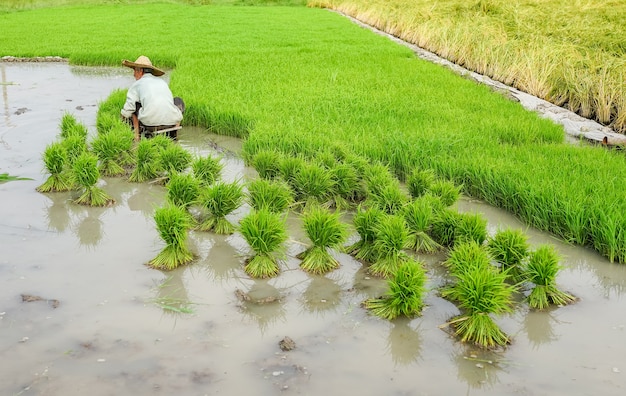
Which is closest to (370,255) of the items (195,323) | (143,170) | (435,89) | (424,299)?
(424,299)

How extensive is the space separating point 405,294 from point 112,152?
3547 mm

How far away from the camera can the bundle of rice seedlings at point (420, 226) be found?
4.48 m

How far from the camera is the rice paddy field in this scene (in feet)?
10.3

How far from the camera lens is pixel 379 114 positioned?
7594mm

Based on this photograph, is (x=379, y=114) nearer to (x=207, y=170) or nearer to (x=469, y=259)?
(x=207, y=170)

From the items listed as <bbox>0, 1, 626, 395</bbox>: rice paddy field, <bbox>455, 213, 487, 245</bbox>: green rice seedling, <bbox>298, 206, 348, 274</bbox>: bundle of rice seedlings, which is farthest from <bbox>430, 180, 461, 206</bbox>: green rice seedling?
<bbox>298, 206, 348, 274</bbox>: bundle of rice seedlings

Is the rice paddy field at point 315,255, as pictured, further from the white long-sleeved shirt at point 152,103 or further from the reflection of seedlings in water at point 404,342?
the white long-sleeved shirt at point 152,103

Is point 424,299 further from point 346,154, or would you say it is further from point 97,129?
point 97,129

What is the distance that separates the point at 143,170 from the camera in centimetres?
586

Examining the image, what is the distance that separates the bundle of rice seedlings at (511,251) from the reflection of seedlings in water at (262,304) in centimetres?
140

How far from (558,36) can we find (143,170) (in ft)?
30.7

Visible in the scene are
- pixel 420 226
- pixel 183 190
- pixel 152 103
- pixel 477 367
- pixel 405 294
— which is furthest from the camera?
pixel 152 103

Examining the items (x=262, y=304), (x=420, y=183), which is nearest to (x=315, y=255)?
(x=262, y=304)

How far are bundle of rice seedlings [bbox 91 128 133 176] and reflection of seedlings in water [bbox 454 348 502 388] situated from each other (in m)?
3.89
